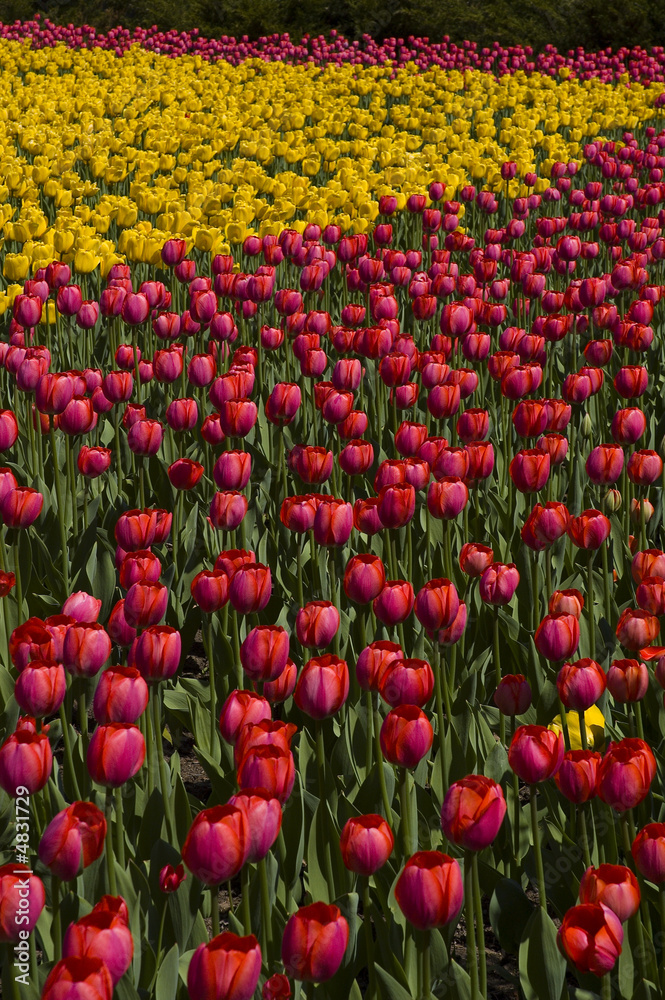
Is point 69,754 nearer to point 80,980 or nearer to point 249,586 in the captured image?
point 249,586

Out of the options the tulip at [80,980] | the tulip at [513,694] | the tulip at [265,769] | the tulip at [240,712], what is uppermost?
the tulip at [80,980]

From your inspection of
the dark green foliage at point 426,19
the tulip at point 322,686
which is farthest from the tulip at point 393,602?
the dark green foliage at point 426,19

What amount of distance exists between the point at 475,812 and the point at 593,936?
0.66 feet

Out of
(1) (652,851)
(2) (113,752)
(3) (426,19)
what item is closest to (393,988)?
(1) (652,851)

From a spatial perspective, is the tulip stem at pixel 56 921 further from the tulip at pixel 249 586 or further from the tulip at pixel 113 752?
the tulip at pixel 249 586

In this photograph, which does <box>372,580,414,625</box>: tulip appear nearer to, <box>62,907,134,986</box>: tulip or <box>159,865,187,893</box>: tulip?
<box>159,865,187,893</box>: tulip

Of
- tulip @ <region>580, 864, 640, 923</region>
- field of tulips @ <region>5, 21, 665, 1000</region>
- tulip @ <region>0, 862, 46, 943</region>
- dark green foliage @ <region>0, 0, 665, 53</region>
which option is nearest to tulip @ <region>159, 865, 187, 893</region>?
field of tulips @ <region>5, 21, 665, 1000</region>

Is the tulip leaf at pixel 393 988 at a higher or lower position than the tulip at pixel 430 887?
lower

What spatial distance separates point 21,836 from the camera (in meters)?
1.82

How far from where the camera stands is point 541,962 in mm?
1658

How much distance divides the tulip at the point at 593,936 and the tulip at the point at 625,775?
23cm

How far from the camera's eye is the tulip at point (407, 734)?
5.13ft

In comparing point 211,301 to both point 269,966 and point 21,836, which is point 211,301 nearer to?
point 21,836

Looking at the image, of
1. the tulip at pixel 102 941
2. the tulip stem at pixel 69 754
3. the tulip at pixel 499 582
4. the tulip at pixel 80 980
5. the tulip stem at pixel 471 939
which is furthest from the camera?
the tulip at pixel 499 582
